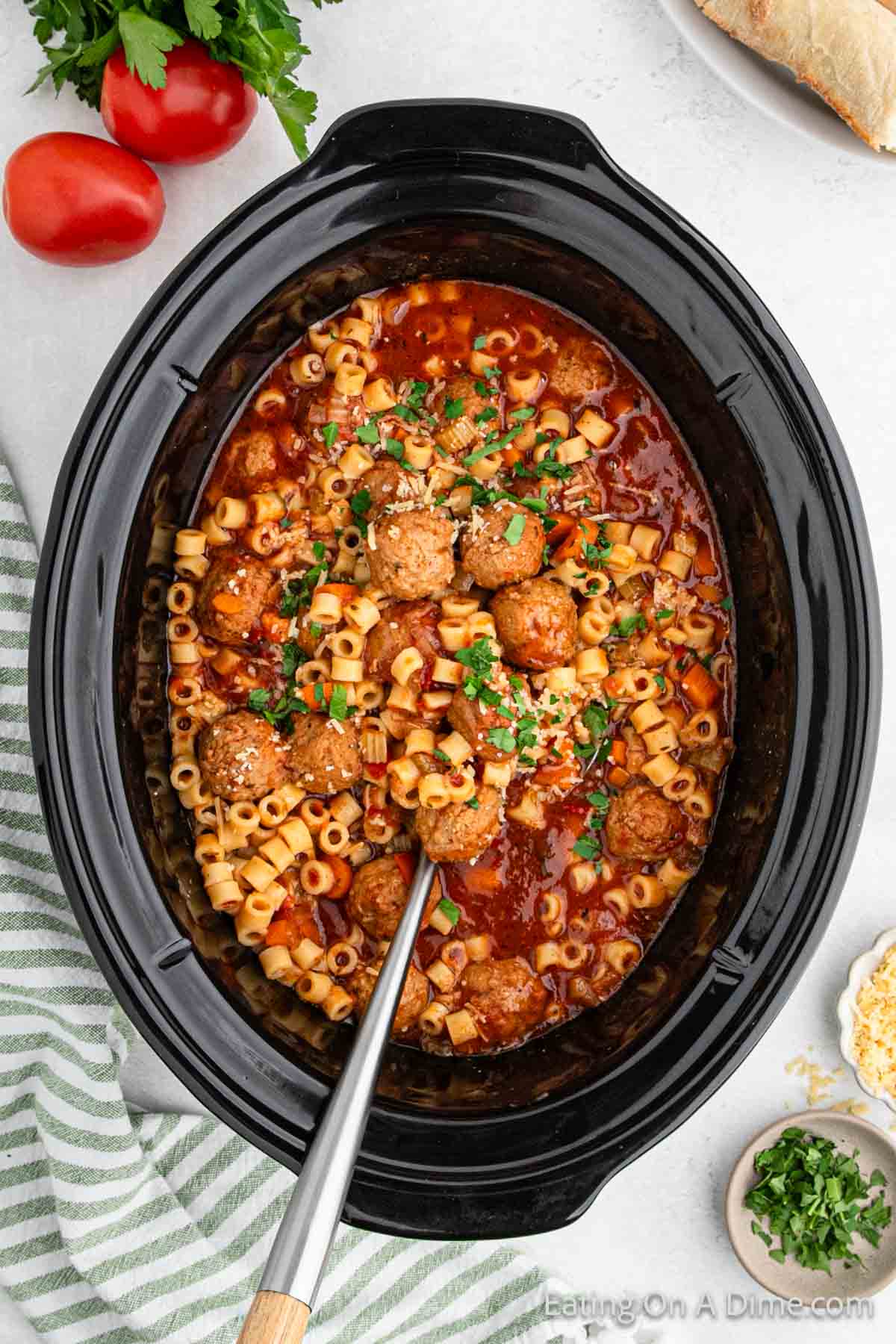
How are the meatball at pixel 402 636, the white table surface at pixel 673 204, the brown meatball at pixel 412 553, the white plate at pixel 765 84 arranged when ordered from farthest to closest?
1. the white table surface at pixel 673 204
2. the white plate at pixel 765 84
3. the meatball at pixel 402 636
4. the brown meatball at pixel 412 553

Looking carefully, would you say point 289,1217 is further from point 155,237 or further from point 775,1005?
point 155,237

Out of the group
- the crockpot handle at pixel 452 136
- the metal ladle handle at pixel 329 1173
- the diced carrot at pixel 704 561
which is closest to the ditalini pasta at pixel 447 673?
the diced carrot at pixel 704 561

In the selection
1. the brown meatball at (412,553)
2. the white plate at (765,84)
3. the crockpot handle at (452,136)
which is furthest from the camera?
the white plate at (765,84)

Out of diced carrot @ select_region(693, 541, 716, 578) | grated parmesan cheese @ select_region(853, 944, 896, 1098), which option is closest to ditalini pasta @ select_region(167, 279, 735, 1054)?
diced carrot @ select_region(693, 541, 716, 578)

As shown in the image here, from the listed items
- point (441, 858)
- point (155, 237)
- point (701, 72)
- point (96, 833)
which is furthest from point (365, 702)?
point (701, 72)

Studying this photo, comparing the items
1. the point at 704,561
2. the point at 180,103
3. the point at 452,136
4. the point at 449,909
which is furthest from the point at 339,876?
the point at 180,103

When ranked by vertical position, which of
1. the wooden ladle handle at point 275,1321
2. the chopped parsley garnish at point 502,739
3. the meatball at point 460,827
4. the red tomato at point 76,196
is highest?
the red tomato at point 76,196

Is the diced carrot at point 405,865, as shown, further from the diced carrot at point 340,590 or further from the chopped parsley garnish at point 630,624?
the chopped parsley garnish at point 630,624

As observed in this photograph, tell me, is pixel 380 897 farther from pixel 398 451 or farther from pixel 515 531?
pixel 398 451
